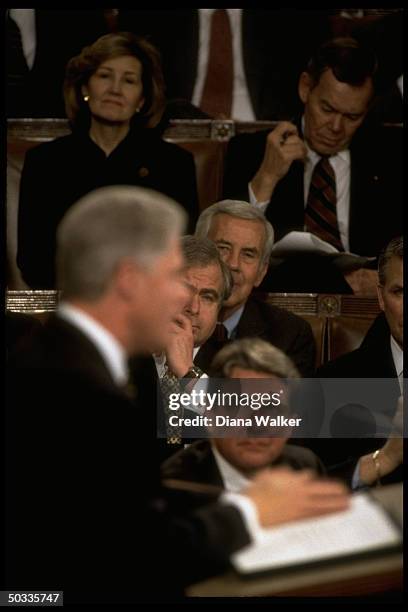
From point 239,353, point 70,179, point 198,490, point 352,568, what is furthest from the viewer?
point 70,179

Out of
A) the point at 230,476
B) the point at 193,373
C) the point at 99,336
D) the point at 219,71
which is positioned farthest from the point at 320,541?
the point at 219,71

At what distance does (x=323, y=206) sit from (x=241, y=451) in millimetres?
901

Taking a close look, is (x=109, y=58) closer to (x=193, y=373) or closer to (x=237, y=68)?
(x=237, y=68)

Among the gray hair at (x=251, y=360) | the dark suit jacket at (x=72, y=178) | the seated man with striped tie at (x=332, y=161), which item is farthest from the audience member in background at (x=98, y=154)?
the gray hair at (x=251, y=360)

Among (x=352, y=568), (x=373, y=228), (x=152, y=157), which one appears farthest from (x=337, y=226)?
(x=352, y=568)

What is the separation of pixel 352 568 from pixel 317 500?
190 millimetres

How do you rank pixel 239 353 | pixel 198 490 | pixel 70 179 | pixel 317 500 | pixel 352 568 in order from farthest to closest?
pixel 70 179
pixel 239 353
pixel 198 490
pixel 317 500
pixel 352 568

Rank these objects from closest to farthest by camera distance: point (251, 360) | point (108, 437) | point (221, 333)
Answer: point (108, 437) → point (251, 360) → point (221, 333)

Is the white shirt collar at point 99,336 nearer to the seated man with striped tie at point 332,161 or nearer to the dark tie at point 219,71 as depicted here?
the seated man with striped tie at point 332,161

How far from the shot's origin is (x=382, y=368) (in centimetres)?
298

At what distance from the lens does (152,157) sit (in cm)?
313

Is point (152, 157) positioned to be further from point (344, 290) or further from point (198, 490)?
point (198, 490)

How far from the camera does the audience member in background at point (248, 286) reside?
2898 mm

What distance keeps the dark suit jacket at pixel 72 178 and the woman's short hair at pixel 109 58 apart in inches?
2.5
